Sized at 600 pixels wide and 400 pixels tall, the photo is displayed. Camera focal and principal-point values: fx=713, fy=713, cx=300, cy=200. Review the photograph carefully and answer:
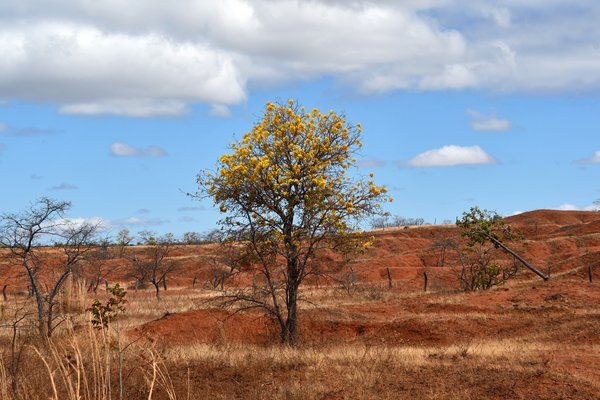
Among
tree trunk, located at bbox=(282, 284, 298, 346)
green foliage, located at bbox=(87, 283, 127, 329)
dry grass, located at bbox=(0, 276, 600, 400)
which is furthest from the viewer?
tree trunk, located at bbox=(282, 284, 298, 346)

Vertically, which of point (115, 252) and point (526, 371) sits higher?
point (115, 252)

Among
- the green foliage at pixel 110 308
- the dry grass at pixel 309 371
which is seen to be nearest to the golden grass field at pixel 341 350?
the dry grass at pixel 309 371

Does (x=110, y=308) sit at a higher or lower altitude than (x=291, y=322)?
higher

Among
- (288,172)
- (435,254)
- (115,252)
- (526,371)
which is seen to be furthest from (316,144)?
(115,252)

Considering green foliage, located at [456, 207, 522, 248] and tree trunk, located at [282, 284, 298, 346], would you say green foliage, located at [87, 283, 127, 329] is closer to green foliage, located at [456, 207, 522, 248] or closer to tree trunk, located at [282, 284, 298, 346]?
tree trunk, located at [282, 284, 298, 346]

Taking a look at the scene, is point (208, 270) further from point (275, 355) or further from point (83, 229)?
point (275, 355)

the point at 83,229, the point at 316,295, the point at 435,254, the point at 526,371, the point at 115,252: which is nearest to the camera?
the point at 526,371

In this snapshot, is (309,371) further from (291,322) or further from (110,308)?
(291,322)

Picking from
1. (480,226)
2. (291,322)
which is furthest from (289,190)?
(480,226)

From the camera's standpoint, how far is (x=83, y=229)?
20.9 m

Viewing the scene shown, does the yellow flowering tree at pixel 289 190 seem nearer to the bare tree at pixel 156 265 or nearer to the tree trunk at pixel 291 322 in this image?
the tree trunk at pixel 291 322

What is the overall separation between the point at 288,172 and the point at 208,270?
5236 centimetres

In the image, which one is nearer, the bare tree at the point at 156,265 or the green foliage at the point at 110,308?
the green foliage at the point at 110,308

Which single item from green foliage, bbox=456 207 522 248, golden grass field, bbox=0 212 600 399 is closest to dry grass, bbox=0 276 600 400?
golden grass field, bbox=0 212 600 399
